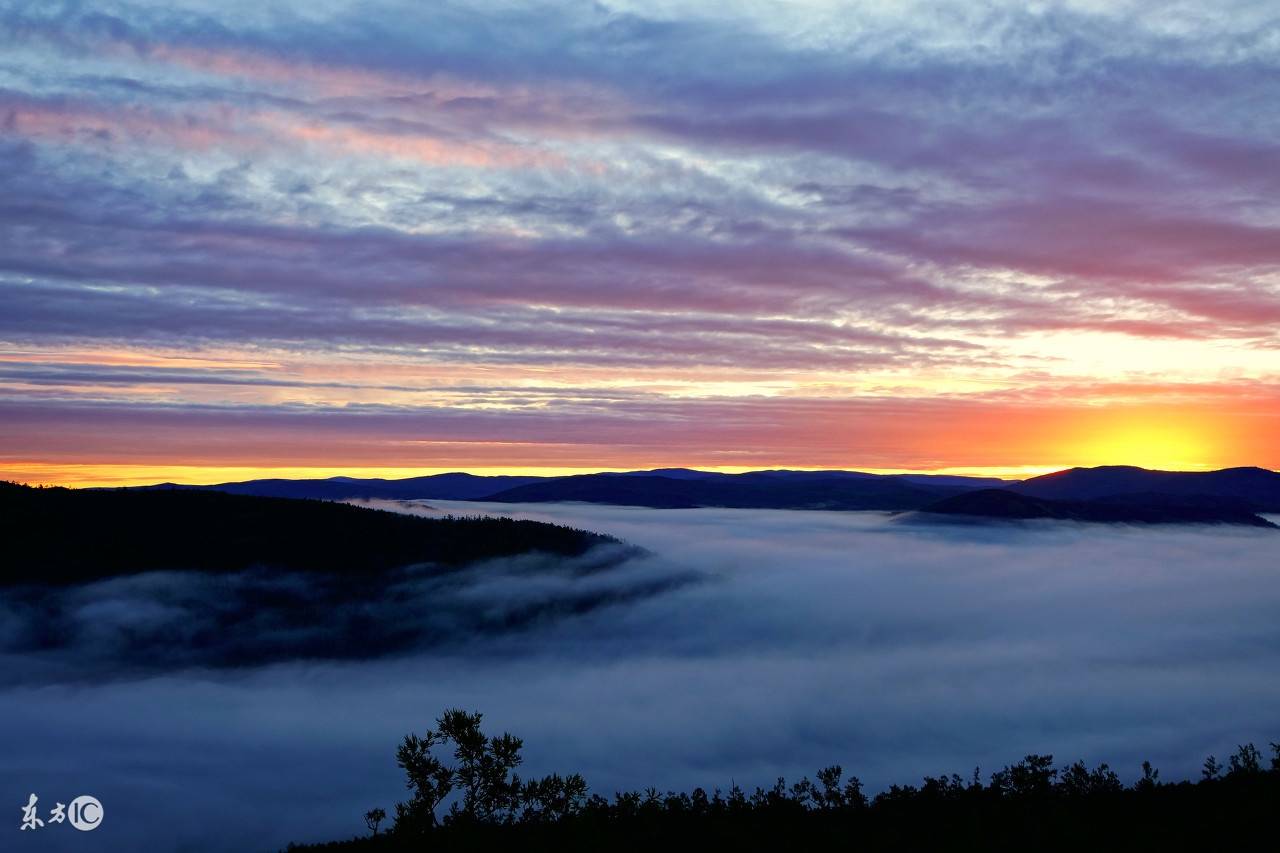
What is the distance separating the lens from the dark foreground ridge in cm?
5412

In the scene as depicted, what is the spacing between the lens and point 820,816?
220ft

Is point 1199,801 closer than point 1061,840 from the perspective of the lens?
No

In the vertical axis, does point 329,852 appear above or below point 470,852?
below

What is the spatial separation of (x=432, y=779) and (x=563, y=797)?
815 cm

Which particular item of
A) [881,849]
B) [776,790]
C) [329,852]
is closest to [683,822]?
[776,790]

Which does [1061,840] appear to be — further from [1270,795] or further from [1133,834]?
[1270,795]

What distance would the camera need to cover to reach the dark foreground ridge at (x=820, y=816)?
54.1 metres

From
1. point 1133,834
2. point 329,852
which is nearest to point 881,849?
point 1133,834

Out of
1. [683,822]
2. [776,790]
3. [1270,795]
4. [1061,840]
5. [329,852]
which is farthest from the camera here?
[329,852]

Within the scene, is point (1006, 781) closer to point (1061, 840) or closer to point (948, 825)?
point (948, 825)

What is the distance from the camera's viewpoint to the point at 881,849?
55.8 m

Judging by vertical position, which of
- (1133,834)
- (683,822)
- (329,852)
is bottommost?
(329,852)

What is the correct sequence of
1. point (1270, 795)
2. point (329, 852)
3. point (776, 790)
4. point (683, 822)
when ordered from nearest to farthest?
1. point (1270, 795)
2. point (683, 822)
3. point (776, 790)
4. point (329, 852)

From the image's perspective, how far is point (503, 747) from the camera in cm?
5806
